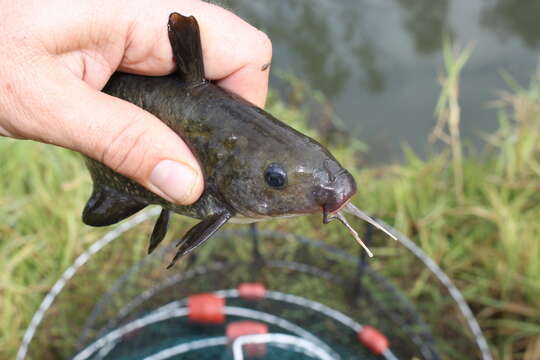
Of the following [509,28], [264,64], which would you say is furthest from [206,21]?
[509,28]

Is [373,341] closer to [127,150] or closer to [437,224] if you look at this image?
[437,224]

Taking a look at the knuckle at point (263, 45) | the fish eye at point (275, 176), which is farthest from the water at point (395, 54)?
the fish eye at point (275, 176)

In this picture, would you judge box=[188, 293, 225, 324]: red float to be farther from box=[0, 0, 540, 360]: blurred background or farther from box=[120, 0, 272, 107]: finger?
box=[120, 0, 272, 107]: finger

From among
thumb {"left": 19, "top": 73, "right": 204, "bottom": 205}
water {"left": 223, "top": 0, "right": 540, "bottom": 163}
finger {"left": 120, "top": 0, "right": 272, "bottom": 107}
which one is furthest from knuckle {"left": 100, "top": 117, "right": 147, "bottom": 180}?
water {"left": 223, "top": 0, "right": 540, "bottom": 163}

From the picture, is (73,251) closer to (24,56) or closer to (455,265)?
(24,56)

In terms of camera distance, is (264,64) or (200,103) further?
(264,64)
